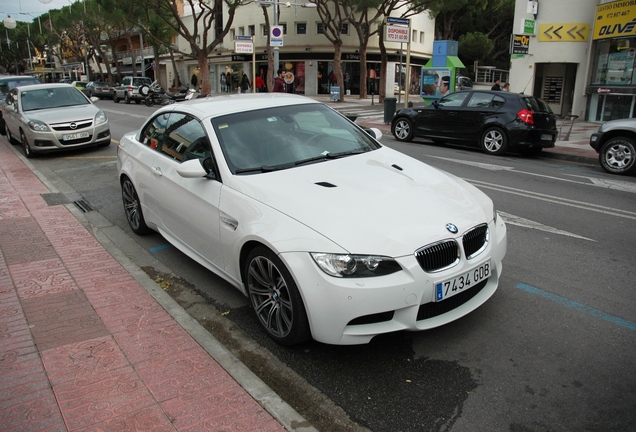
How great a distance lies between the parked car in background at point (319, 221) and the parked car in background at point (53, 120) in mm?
7789

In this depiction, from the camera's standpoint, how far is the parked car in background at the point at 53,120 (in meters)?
11.6

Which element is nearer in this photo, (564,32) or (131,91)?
(564,32)

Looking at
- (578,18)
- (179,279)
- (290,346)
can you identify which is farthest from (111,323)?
(578,18)

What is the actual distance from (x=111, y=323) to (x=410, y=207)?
2431 millimetres

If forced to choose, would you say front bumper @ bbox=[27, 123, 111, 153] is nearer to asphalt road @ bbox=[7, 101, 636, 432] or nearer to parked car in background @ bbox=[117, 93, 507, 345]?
asphalt road @ bbox=[7, 101, 636, 432]

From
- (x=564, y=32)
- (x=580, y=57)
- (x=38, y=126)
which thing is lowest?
(x=38, y=126)

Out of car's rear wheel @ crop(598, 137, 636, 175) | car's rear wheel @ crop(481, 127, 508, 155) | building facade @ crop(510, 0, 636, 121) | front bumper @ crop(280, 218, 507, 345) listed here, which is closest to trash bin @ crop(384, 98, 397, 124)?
building facade @ crop(510, 0, 636, 121)

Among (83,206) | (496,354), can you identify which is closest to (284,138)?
(496,354)

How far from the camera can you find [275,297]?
142 inches

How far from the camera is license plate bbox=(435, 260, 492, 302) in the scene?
3.29 m

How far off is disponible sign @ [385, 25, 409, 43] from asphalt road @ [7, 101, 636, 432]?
1553 cm

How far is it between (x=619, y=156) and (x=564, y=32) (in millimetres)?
12121

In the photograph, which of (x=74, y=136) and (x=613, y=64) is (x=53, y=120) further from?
(x=613, y=64)

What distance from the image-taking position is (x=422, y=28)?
50344 millimetres
